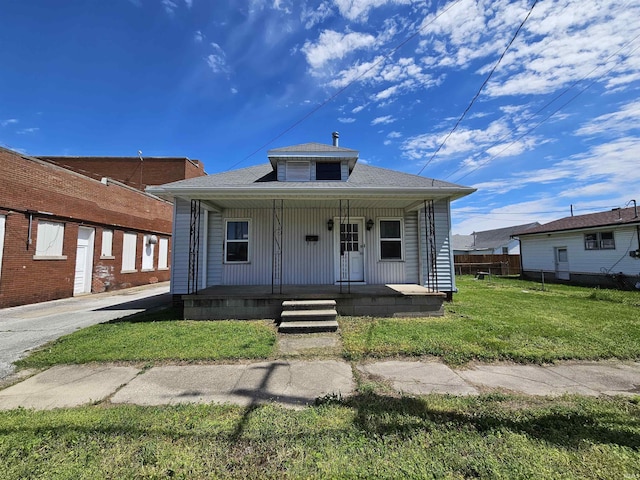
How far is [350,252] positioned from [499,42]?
602 cm

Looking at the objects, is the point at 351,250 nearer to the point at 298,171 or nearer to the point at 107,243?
the point at 298,171

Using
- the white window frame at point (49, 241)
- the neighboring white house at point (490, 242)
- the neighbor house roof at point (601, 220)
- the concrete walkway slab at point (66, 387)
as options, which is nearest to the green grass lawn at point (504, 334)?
the concrete walkway slab at point (66, 387)

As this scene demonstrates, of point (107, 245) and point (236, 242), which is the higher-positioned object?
point (107, 245)

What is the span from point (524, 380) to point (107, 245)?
15.8 meters

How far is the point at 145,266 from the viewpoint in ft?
52.1

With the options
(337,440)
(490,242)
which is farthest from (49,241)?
(490,242)

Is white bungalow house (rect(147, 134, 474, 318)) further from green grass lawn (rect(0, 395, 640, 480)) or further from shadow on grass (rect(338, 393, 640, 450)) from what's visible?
green grass lawn (rect(0, 395, 640, 480))

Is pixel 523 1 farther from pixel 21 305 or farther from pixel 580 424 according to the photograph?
pixel 21 305

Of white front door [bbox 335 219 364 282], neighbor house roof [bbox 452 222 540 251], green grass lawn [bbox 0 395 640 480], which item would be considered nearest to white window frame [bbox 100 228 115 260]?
white front door [bbox 335 219 364 282]

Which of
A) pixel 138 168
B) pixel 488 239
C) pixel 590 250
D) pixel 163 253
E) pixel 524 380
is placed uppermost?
pixel 138 168

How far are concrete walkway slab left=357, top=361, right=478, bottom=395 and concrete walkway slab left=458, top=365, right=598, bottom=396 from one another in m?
0.22

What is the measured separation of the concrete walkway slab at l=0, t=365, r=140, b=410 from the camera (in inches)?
122

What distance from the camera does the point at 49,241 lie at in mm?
10258

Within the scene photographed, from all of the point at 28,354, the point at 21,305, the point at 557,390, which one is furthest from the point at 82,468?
the point at 21,305
